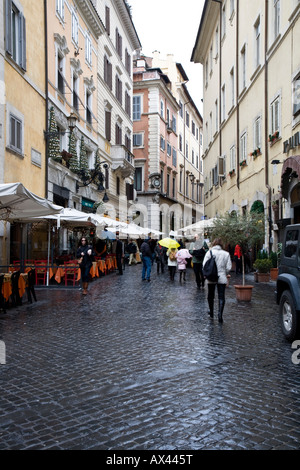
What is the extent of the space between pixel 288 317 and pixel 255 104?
14495 mm

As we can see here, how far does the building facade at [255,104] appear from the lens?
1492cm

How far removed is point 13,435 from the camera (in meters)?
3.65

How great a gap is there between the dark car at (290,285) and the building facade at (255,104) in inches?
271

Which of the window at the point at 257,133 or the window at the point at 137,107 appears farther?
the window at the point at 137,107

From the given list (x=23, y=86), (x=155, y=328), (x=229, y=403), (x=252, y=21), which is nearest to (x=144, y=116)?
(x=252, y=21)

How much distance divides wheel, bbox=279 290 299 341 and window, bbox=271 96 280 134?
1050 centimetres

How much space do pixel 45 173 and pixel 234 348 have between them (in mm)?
13950

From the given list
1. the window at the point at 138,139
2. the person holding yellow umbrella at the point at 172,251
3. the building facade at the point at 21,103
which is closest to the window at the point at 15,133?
the building facade at the point at 21,103

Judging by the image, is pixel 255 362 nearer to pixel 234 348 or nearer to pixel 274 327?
pixel 234 348

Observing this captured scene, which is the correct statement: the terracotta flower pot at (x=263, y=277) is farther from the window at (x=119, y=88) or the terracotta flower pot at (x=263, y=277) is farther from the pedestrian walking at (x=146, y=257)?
the window at (x=119, y=88)

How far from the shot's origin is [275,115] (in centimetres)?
1661

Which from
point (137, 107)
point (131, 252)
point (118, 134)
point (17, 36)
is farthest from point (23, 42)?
point (137, 107)

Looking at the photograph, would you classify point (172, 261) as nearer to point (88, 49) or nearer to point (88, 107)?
point (88, 107)

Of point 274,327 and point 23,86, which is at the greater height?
point 23,86
